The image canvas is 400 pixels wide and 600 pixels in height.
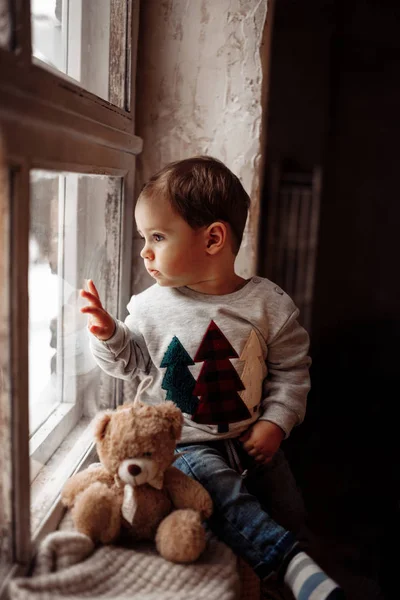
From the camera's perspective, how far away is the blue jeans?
87 centimetres

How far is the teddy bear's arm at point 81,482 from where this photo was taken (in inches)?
34.0

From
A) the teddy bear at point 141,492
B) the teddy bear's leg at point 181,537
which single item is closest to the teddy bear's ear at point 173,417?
the teddy bear at point 141,492

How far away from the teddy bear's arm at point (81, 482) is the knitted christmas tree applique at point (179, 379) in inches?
6.6

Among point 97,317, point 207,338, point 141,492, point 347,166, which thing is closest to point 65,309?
point 97,317

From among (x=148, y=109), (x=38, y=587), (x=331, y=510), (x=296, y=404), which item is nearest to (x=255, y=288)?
(x=296, y=404)

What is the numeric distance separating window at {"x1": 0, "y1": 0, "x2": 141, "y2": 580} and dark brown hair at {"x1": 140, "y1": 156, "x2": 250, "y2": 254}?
110 mm

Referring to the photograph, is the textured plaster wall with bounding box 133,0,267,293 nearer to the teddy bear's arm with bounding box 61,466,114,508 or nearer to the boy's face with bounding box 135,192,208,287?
the boy's face with bounding box 135,192,208,287

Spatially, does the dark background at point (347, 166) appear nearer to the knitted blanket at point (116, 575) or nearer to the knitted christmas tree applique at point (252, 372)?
the knitted christmas tree applique at point (252, 372)

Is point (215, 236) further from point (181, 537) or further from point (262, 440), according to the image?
point (181, 537)

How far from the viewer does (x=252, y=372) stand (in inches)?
39.8

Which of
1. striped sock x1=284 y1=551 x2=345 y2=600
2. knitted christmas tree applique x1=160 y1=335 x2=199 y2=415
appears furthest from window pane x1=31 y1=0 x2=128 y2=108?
striped sock x1=284 y1=551 x2=345 y2=600

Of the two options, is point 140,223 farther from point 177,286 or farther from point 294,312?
point 294,312

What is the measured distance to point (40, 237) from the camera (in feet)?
2.96

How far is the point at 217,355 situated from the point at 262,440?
0.16 meters
